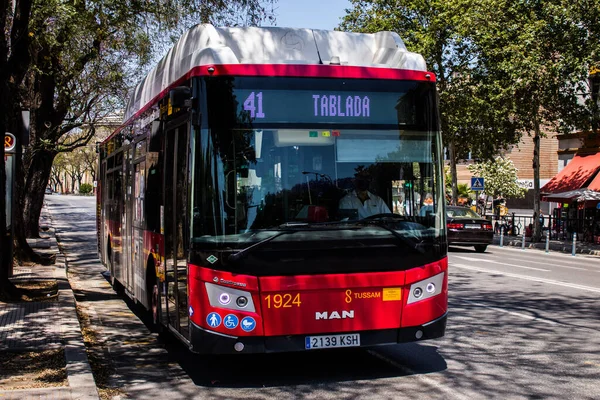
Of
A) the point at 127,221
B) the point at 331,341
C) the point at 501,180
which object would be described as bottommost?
the point at 331,341

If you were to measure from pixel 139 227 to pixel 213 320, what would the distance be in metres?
3.79

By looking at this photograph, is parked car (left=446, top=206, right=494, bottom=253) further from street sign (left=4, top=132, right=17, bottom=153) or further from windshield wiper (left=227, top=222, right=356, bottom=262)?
windshield wiper (left=227, top=222, right=356, bottom=262)

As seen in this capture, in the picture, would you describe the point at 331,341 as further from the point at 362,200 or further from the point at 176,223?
the point at 176,223

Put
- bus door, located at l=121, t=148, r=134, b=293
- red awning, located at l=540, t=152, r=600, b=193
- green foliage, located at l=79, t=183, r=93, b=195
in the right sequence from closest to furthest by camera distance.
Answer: bus door, located at l=121, t=148, r=134, b=293 → red awning, located at l=540, t=152, r=600, b=193 → green foliage, located at l=79, t=183, r=93, b=195

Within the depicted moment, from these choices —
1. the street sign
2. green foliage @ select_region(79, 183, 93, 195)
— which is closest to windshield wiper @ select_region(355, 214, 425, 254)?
the street sign

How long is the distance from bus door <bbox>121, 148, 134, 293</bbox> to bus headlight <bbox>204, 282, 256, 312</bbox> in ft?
15.5

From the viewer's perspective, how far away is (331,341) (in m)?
7.08

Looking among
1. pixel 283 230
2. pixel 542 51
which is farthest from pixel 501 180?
pixel 283 230

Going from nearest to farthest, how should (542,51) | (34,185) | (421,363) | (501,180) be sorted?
(421,363) < (34,185) < (542,51) < (501,180)

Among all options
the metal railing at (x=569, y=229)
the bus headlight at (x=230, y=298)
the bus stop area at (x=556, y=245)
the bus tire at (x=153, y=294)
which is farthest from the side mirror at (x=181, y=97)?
the metal railing at (x=569, y=229)

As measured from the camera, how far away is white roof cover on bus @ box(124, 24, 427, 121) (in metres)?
7.38

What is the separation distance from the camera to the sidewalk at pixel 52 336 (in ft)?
21.4

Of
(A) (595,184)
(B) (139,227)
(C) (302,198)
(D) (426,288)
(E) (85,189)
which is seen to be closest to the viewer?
(C) (302,198)

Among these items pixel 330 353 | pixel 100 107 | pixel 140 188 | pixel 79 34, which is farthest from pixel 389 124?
pixel 100 107
